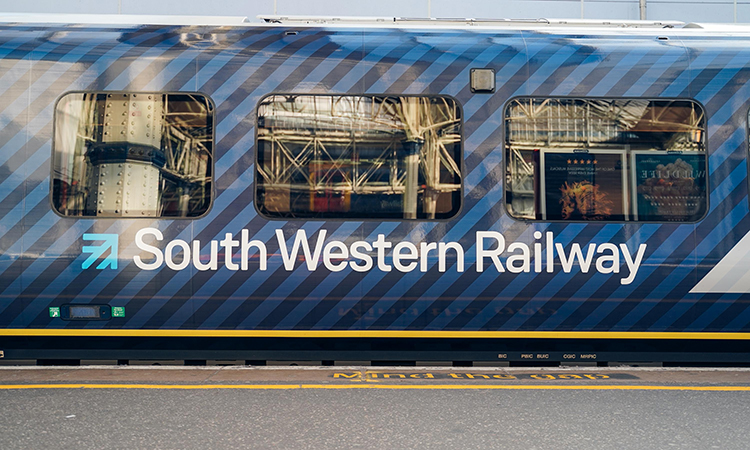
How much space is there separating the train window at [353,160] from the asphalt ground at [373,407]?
1.34 m

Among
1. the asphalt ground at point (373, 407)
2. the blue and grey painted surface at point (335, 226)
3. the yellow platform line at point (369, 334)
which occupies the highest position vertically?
the blue and grey painted surface at point (335, 226)

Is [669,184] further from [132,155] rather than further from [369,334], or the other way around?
[132,155]

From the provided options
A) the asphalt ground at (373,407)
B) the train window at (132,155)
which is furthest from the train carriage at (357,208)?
the asphalt ground at (373,407)

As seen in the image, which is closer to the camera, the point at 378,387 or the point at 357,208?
the point at 378,387

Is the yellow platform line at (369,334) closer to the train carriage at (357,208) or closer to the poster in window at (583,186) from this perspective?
the train carriage at (357,208)

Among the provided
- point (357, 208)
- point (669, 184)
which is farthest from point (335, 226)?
point (669, 184)

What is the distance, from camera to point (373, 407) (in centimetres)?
432

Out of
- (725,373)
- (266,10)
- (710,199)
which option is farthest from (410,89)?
(266,10)

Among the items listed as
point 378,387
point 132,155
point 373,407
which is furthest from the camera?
Result: point 132,155

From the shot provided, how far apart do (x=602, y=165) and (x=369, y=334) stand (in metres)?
2.32

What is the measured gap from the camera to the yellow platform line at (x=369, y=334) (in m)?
5.30

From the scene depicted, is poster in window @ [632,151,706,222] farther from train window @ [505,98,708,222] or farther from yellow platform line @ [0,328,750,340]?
yellow platform line @ [0,328,750,340]

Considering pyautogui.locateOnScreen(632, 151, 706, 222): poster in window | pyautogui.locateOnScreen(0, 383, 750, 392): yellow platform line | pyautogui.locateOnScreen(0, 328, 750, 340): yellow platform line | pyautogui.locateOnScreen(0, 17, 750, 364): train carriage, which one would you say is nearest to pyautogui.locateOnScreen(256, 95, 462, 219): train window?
pyautogui.locateOnScreen(0, 17, 750, 364): train carriage

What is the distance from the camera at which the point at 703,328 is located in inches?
213
